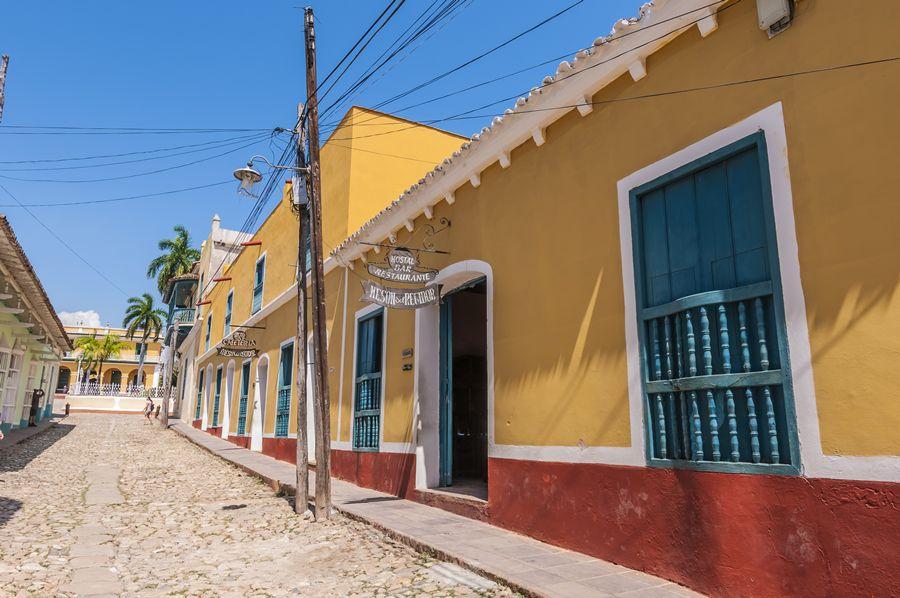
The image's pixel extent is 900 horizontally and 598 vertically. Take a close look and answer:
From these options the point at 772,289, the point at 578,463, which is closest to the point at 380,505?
the point at 578,463

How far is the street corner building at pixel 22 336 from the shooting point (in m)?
10.4

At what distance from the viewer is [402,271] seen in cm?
695

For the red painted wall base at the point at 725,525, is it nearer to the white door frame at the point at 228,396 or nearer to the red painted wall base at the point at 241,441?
the red painted wall base at the point at 241,441

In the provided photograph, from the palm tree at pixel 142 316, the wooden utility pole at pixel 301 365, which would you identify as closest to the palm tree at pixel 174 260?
the palm tree at pixel 142 316

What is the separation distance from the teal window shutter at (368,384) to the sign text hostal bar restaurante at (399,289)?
2.31m

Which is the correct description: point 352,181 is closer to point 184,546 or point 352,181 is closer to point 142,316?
point 184,546

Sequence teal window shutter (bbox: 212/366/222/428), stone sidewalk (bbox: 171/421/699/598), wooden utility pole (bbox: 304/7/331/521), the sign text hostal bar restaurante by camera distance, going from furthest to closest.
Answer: teal window shutter (bbox: 212/366/222/428) → wooden utility pole (bbox: 304/7/331/521) → the sign text hostal bar restaurante → stone sidewalk (bbox: 171/421/699/598)

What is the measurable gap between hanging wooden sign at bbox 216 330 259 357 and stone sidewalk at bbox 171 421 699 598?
8.97 meters

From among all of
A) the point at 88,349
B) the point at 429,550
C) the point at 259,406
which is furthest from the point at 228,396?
the point at 88,349

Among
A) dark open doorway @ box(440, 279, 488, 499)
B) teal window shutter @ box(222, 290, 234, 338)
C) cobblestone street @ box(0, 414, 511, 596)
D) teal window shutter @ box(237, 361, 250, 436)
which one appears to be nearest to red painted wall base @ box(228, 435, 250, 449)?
teal window shutter @ box(237, 361, 250, 436)

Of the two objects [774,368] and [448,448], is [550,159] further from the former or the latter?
[448,448]

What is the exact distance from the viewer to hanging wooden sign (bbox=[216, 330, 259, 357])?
1638 centimetres

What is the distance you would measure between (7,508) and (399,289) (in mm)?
5532

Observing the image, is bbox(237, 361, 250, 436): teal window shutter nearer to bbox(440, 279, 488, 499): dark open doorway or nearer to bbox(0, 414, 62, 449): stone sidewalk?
bbox(0, 414, 62, 449): stone sidewalk
